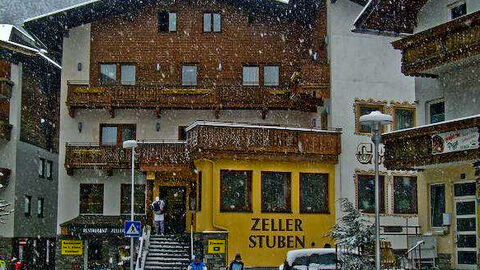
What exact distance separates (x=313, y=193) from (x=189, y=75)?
987 centimetres

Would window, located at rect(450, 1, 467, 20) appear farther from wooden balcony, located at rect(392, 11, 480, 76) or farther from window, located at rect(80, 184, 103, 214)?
window, located at rect(80, 184, 103, 214)

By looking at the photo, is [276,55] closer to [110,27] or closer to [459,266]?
[110,27]

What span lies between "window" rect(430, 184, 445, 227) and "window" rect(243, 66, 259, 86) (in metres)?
15.4

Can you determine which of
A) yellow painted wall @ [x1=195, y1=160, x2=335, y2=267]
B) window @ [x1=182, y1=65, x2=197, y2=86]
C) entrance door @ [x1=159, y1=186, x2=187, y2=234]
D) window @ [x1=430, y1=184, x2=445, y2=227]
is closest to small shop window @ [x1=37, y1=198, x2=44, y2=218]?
entrance door @ [x1=159, y1=186, x2=187, y2=234]

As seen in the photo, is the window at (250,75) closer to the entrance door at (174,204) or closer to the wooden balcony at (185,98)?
the wooden balcony at (185,98)

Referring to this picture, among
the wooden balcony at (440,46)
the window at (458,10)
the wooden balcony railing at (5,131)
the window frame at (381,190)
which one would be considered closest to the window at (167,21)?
the wooden balcony railing at (5,131)

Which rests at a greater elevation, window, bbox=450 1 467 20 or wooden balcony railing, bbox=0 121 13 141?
window, bbox=450 1 467 20

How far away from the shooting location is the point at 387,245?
A: 901 inches

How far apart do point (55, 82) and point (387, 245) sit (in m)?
31.2

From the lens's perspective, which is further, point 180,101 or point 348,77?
point 180,101

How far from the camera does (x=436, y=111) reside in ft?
87.8

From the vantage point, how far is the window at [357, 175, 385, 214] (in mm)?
35125

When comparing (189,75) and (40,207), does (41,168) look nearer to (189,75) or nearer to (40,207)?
(40,207)

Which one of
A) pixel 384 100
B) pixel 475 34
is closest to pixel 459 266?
pixel 475 34
